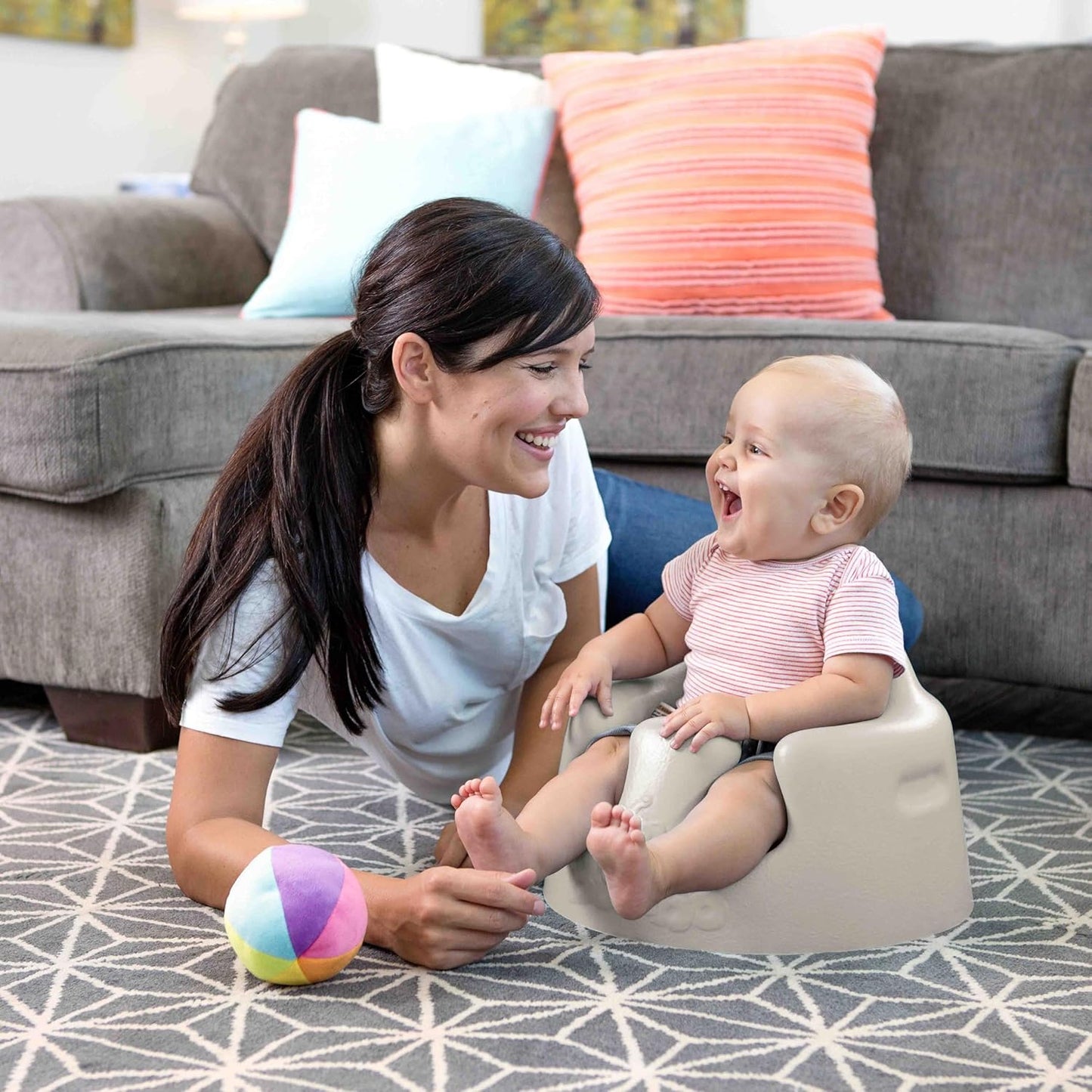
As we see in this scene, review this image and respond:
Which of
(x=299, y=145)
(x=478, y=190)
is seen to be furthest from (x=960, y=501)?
(x=299, y=145)

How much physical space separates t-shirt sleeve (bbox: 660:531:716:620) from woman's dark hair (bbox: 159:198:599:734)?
27 centimetres

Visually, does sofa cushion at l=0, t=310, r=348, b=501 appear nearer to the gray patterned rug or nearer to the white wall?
the gray patterned rug

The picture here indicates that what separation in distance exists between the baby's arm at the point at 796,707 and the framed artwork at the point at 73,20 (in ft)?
10.8

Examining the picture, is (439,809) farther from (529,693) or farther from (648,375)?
(648,375)

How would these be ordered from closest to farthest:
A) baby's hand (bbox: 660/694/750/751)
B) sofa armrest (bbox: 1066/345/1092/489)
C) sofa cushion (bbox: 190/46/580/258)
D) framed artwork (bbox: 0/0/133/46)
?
baby's hand (bbox: 660/694/750/751) → sofa armrest (bbox: 1066/345/1092/489) → sofa cushion (bbox: 190/46/580/258) → framed artwork (bbox: 0/0/133/46)

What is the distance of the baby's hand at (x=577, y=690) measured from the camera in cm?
131

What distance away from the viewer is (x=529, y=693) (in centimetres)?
150

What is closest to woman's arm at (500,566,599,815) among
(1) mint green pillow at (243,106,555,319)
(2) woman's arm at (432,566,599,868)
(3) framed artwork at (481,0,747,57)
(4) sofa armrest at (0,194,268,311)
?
(2) woman's arm at (432,566,599,868)

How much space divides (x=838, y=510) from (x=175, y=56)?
3.63 m

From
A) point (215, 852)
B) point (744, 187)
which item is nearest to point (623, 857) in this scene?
point (215, 852)

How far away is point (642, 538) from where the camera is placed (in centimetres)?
176

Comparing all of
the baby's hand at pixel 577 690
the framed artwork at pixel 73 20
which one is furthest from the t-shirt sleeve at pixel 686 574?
the framed artwork at pixel 73 20

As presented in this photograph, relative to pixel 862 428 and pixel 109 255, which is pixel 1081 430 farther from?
pixel 109 255

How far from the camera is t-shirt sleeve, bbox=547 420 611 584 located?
1494 millimetres
